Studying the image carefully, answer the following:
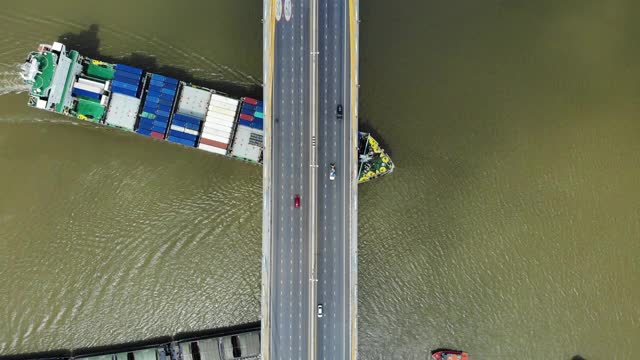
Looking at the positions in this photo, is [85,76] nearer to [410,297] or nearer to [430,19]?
[430,19]

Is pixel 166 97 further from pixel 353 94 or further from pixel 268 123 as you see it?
pixel 353 94

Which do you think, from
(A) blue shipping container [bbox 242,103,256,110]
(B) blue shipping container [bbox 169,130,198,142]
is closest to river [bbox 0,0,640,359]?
(B) blue shipping container [bbox 169,130,198,142]

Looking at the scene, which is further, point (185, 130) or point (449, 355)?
point (185, 130)

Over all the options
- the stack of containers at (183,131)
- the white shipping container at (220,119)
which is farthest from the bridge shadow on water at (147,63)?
the stack of containers at (183,131)

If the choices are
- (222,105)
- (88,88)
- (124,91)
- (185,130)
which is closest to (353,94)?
(222,105)

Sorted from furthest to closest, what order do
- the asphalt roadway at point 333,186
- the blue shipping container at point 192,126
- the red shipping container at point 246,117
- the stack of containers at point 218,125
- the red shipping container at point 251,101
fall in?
the red shipping container at point 246,117
the blue shipping container at point 192,126
the red shipping container at point 251,101
the stack of containers at point 218,125
the asphalt roadway at point 333,186

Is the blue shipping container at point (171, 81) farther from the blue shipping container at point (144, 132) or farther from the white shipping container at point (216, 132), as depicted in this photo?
the white shipping container at point (216, 132)

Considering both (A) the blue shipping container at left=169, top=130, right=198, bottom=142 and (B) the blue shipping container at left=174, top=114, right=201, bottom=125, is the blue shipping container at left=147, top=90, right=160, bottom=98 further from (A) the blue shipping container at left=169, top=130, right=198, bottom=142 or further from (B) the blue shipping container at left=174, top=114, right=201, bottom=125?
(A) the blue shipping container at left=169, top=130, right=198, bottom=142
